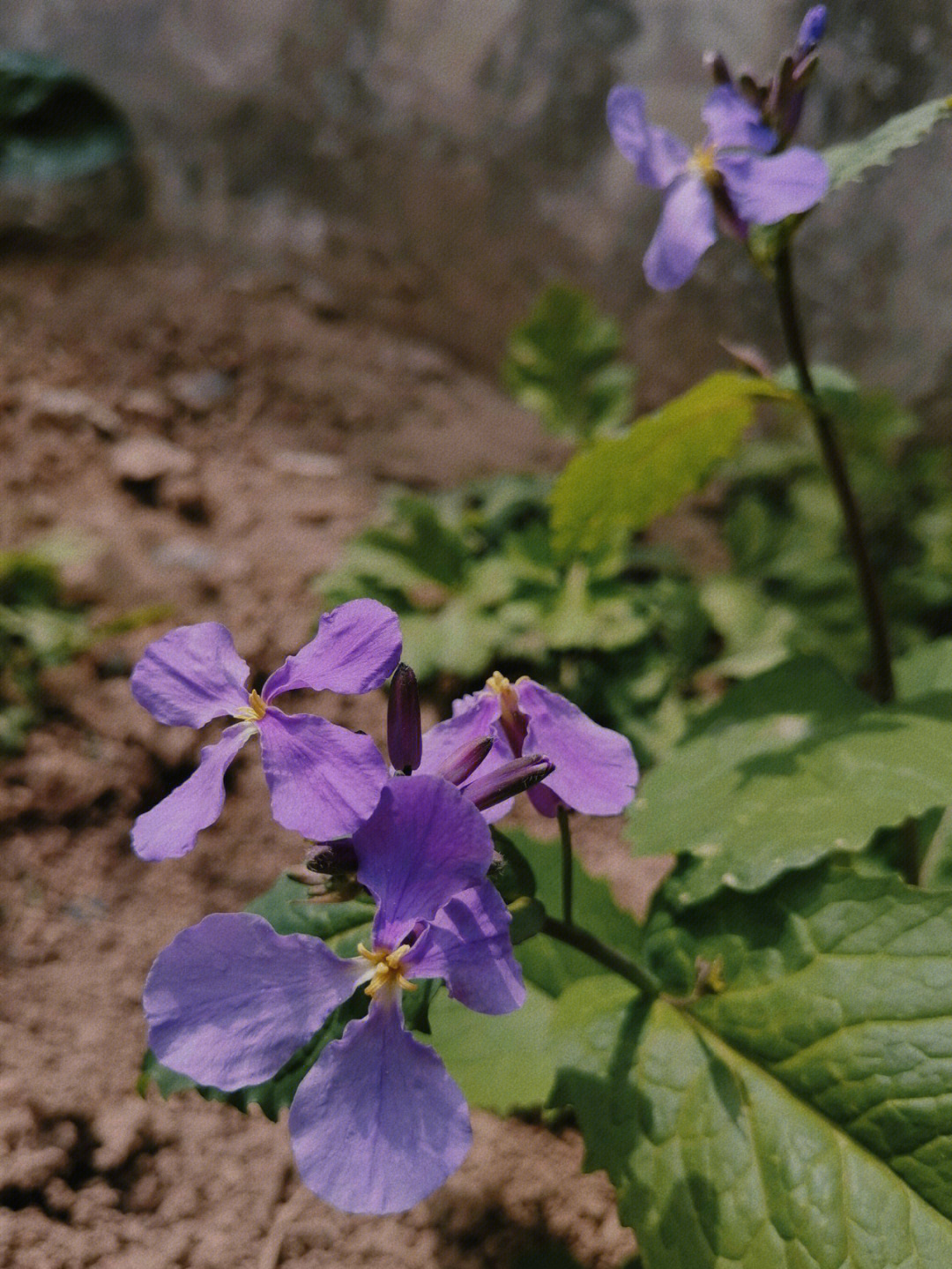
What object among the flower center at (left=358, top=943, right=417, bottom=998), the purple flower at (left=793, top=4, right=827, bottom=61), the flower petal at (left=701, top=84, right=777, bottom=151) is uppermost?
the purple flower at (left=793, top=4, right=827, bottom=61)

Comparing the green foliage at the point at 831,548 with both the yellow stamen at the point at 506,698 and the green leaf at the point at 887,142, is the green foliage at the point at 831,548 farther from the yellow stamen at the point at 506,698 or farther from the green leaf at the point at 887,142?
the yellow stamen at the point at 506,698

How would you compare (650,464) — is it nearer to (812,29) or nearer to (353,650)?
(812,29)

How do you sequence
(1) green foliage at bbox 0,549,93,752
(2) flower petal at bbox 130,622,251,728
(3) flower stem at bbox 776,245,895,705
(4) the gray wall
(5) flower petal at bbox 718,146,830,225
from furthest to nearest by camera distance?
(4) the gray wall < (1) green foliage at bbox 0,549,93,752 < (3) flower stem at bbox 776,245,895,705 < (5) flower petal at bbox 718,146,830,225 < (2) flower petal at bbox 130,622,251,728

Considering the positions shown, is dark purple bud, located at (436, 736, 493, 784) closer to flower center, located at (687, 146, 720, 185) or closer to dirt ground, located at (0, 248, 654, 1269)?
dirt ground, located at (0, 248, 654, 1269)

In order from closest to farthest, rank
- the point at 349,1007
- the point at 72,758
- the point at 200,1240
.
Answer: the point at 349,1007, the point at 200,1240, the point at 72,758

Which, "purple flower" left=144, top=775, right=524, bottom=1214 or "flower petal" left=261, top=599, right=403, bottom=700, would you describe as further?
"flower petal" left=261, top=599, right=403, bottom=700

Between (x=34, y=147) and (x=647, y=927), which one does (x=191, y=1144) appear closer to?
(x=647, y=927)

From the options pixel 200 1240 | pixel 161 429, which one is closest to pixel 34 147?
pixel 161 429

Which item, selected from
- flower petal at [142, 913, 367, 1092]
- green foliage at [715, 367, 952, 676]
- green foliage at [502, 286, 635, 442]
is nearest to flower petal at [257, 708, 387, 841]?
flower petal at [142, 913, 367, 1092]
